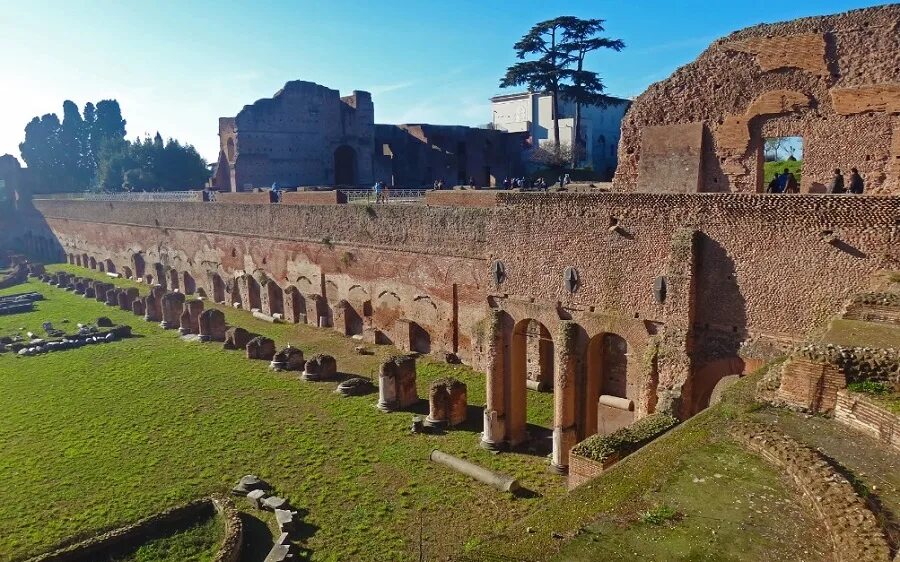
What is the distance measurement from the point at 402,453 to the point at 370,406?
2649 millimetres

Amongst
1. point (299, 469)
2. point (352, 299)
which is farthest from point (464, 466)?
point (352, 299)

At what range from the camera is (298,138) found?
3189 centimetres

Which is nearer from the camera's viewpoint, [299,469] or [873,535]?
[873,535]

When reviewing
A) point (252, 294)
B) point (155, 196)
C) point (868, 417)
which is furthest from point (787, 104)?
point (155, 196)

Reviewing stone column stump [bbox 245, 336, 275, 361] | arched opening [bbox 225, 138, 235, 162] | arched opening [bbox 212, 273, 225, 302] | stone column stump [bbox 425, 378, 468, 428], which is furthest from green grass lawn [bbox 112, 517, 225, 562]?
arched opening [bbox 225, 138, 235, 162]

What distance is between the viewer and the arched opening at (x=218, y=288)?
27.6 metres

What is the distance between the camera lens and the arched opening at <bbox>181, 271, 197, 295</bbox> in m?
29.6

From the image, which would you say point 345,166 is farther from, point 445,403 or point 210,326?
point 445,403

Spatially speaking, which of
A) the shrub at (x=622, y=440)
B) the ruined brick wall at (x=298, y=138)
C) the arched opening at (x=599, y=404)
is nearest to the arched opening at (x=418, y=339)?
the arched opening at (x=599, y=404)

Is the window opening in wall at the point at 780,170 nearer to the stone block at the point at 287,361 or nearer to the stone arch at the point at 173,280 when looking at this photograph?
the stone block at the point at 287,361

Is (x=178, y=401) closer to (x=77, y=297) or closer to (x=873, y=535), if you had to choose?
(x=873, y=535)

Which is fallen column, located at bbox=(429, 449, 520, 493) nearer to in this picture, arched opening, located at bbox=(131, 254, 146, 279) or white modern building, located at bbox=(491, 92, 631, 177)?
white modern building, located at bbox=(491, 92, 631, 177)

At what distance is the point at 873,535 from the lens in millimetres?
4117

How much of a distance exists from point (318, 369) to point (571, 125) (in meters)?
21.2
